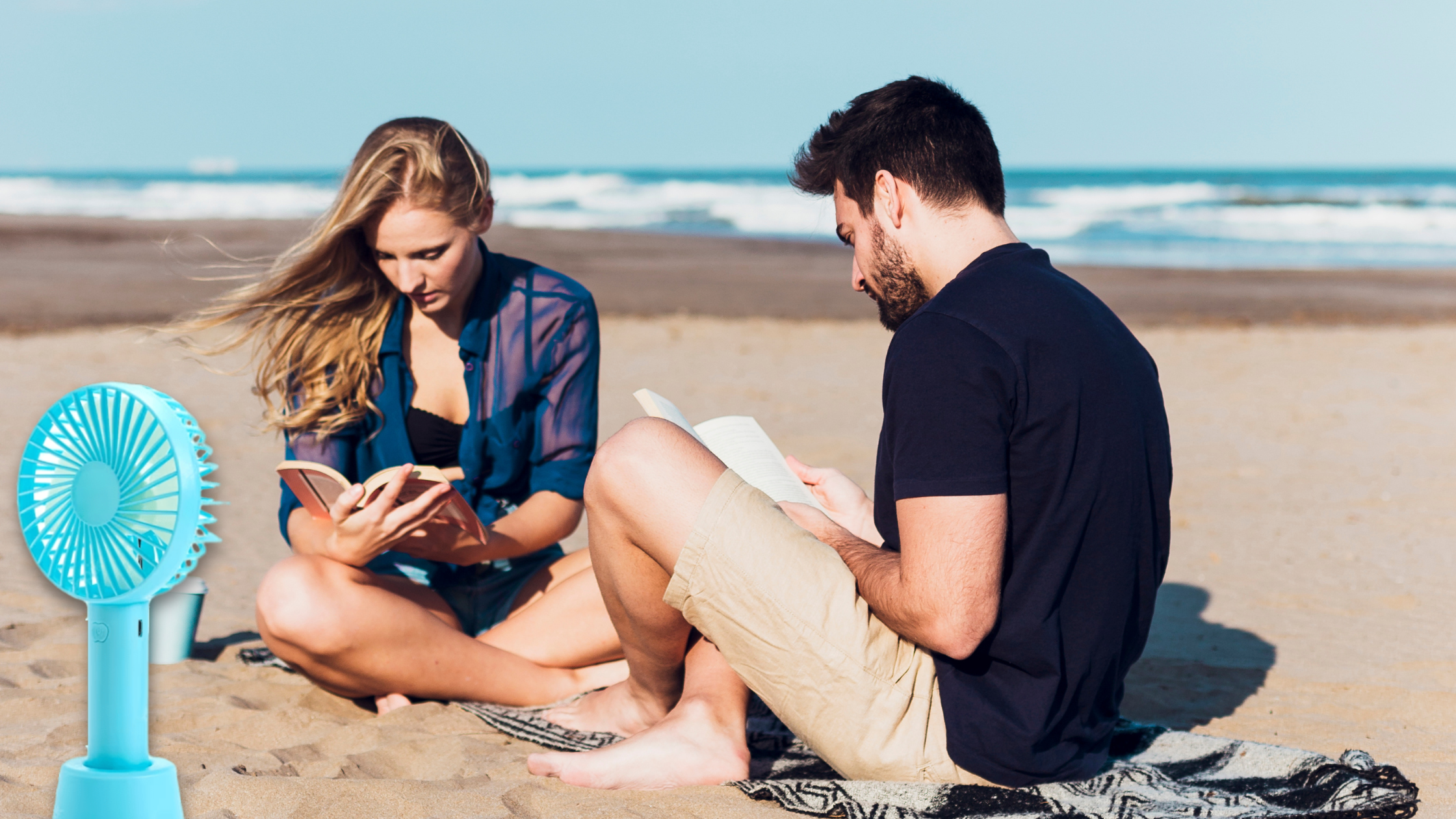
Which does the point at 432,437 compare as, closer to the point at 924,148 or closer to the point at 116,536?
the point at 116,536

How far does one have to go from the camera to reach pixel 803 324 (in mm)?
12203

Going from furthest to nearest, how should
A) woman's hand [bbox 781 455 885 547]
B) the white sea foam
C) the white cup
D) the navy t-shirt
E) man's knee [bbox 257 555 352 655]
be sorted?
the white sea foam → the white cup → woman's hand [bbox 781 455 885 547] → man's knee [bbox 257 555 352 655] → the navy t-shirt

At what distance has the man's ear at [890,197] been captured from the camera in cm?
230

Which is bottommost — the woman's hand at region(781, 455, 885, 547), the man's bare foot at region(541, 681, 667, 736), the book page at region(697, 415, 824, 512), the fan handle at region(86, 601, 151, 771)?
the man's bare foot at region(541, 681, 667, 736)

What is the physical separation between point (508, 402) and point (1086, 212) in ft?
108

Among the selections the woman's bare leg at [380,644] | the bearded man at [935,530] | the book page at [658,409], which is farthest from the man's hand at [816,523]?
the woman's bare leg at [380,644]

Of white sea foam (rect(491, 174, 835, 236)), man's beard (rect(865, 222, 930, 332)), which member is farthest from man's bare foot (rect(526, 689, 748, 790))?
white sea foam (rect(491, 174, 835, 236))

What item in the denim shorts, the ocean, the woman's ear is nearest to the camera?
the woman's ear

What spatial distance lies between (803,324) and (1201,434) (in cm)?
541

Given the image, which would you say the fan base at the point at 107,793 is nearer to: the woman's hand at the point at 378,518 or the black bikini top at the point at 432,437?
the woman's hand at the point at 378,518

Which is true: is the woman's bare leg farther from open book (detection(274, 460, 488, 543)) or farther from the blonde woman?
open book (detection(274, 460, 488, 543))

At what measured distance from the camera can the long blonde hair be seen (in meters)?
3.03

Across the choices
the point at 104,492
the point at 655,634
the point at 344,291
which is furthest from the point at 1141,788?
the point at 344,291

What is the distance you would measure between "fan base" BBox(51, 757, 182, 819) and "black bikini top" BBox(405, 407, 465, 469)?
1.47 metres
